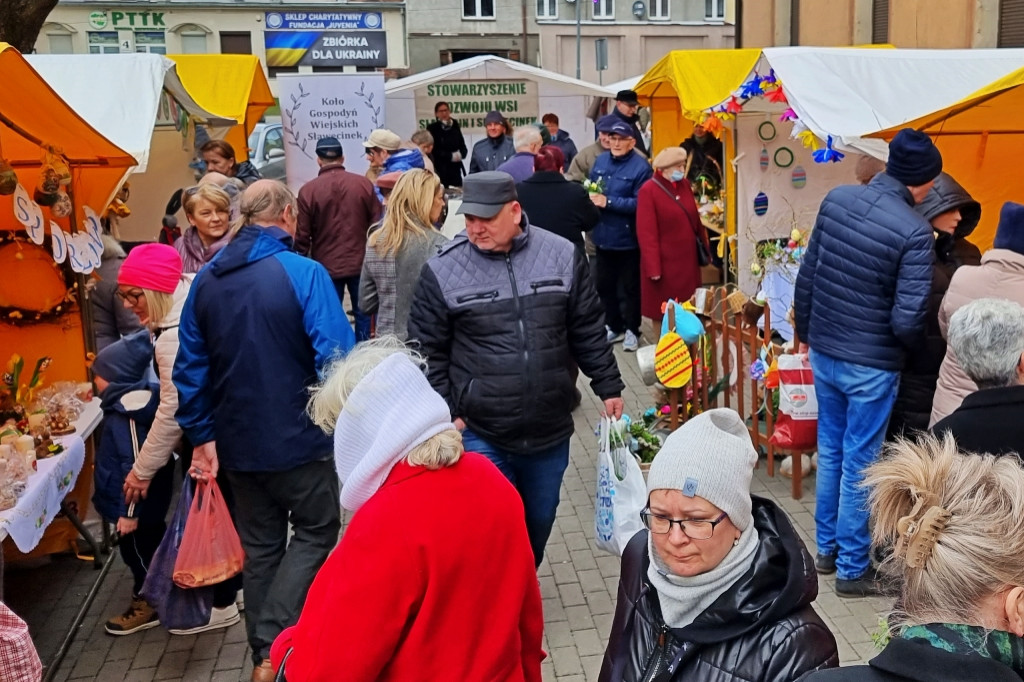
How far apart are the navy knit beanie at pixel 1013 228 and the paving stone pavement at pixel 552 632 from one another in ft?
4.97

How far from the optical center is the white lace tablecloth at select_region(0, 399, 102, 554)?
368 cm

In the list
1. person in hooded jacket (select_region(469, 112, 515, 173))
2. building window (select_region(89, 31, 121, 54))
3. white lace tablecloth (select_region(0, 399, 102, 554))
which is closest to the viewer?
white lace tablecloth (select_region(0, 399, 102, 554))

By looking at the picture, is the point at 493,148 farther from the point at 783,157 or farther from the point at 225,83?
the point at 783,157

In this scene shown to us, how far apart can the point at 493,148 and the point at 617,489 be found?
8.04 metres

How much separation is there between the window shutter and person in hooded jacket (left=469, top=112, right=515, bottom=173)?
5.97 meters

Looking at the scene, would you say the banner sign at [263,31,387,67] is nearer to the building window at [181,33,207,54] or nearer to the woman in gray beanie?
the building window at [181,33,207,54]

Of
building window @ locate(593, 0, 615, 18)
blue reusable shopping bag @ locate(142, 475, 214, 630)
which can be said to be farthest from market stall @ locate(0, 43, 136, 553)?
building window @ locate(593, 0, 615, 18)

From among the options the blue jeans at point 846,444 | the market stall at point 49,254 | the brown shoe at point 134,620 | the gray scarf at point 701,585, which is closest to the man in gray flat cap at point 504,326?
the blue jeans at point 846,444

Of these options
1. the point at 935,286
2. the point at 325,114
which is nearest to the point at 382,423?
the point at 935,286

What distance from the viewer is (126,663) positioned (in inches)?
164

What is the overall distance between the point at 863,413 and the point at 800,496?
1.42 metres

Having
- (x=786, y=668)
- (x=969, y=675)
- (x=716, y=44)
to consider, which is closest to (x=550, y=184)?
(x=786, y=668)

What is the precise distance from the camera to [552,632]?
4.27 m

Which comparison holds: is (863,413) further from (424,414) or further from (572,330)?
(424,414)
